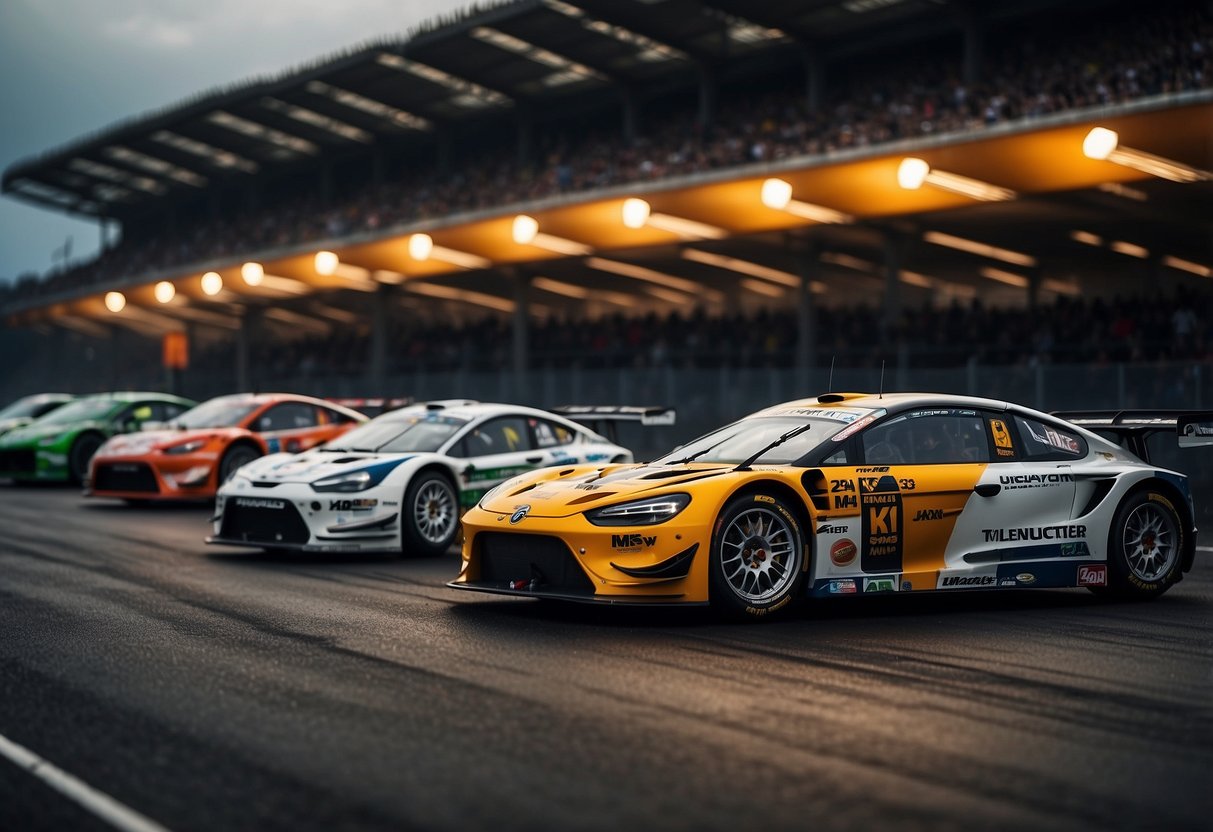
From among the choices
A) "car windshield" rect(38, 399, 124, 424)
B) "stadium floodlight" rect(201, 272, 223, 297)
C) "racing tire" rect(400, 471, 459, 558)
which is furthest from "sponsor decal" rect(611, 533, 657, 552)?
"stadium floodlight" rect(201, 272, 223, 297)

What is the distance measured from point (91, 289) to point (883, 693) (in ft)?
155

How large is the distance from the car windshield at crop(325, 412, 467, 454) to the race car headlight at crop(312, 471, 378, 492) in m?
0.81

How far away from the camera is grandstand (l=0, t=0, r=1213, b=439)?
23.0 metres

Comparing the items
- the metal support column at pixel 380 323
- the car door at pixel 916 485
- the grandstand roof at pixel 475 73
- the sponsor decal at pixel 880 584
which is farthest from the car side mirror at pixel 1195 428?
the metal support column at pixel 380 323

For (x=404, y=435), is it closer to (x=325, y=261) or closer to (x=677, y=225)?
(x=677, y=225)

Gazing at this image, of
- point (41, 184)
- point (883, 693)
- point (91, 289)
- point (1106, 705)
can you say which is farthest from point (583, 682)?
point (41, 184)

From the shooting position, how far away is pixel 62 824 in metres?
4.21

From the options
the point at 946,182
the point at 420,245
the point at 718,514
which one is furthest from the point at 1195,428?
the point at 420,245

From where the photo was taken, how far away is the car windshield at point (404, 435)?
12914mm

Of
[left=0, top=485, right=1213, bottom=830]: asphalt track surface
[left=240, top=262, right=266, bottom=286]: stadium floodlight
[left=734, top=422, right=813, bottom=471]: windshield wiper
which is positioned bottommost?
[left=0, top=485, right=1213, bottom=830]: asphalt track surface

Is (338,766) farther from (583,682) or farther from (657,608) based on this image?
(657,608)

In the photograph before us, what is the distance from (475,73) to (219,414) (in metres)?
22.7

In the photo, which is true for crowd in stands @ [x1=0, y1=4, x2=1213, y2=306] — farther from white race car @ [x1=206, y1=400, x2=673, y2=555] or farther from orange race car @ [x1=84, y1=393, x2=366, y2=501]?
white race car @ [x1=206, y1=400, x2=673, y2=555]

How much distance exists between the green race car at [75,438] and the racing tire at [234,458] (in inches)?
164
